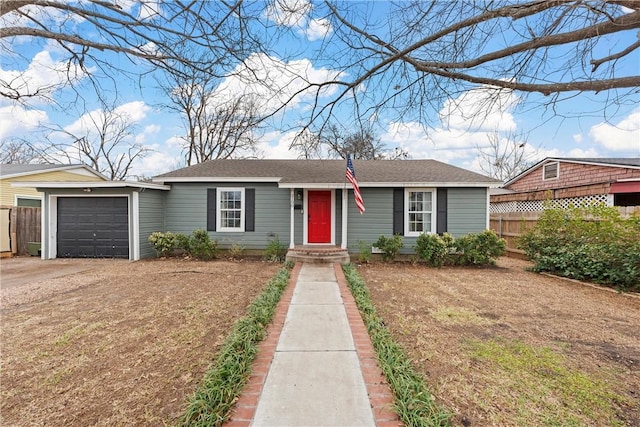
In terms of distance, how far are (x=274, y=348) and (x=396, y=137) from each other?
3282 mm

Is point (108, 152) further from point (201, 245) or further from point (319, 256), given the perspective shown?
point (319, 256)

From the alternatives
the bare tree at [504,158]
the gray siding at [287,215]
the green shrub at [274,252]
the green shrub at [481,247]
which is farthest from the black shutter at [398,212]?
the bare tree at [504,158]

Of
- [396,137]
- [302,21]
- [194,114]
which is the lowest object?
[396,137]

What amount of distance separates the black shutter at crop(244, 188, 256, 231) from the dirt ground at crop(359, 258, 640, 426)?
5.13m

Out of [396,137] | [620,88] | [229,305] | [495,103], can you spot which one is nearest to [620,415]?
[620,88]

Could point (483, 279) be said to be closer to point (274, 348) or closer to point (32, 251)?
point (274, 348)

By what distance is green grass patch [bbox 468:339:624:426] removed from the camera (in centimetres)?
236

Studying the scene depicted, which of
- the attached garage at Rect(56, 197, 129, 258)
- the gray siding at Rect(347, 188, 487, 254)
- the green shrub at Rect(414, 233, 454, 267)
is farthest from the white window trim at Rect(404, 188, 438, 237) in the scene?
the attached garage at Rect(56, 197, 129, 258)

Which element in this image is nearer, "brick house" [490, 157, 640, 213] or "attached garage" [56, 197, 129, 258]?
"attached garage" [56, 197, 129, 258]

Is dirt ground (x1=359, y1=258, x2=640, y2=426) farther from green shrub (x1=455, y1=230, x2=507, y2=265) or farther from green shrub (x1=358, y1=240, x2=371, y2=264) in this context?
green shrub (x1=358, y1=240, x2=371, y2=264)

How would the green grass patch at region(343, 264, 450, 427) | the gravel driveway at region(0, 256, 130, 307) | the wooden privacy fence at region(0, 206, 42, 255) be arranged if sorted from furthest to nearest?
1. the wooden privacy fence at region(0, 206, 42, 255)
2. the gravel driveway at region(0, 256, 130, 307)
3. the green grass patch at region(343, 264, 450, 427)

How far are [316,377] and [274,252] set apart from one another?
7.05m

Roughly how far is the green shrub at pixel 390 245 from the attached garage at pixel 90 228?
28.4 ft

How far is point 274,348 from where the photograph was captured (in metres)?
3.36
